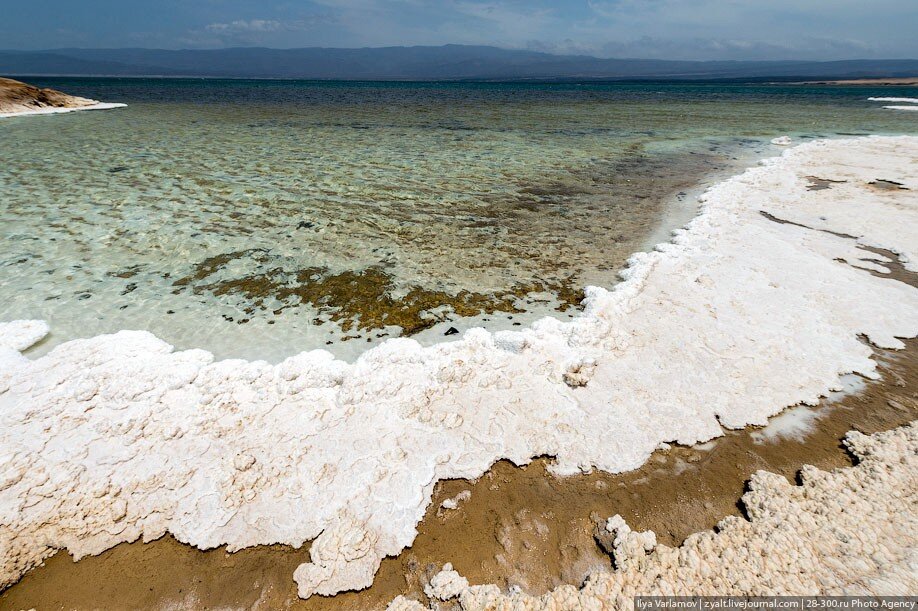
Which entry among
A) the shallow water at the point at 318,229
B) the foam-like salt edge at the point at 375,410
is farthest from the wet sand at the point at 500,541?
the shallow water at the point at 318,229

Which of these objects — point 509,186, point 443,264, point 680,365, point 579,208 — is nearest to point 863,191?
point 579,208

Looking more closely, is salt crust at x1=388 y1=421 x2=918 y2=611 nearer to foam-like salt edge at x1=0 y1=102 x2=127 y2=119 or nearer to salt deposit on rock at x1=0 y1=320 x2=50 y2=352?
salt deposit on rock at x1=0 y1=320 x2=50 y2=352

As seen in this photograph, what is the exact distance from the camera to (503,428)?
16.4 feet

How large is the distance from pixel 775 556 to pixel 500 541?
2.27m

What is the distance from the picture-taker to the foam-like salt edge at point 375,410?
4.01 metres

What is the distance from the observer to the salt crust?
3301 mm

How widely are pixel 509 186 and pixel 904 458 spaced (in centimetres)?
1297

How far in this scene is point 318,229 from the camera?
435 inches

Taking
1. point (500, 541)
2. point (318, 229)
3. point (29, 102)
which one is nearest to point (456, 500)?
point (500, 541)

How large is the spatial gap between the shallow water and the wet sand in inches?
117

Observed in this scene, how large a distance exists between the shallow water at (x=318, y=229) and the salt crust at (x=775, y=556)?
3.94 m

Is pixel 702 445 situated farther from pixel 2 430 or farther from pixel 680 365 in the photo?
pixel 2 430

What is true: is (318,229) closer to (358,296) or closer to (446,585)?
(358,296)

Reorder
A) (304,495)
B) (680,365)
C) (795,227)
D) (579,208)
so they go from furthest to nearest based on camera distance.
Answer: (579,208)
(795,227)
(680,365)
(304,495)
